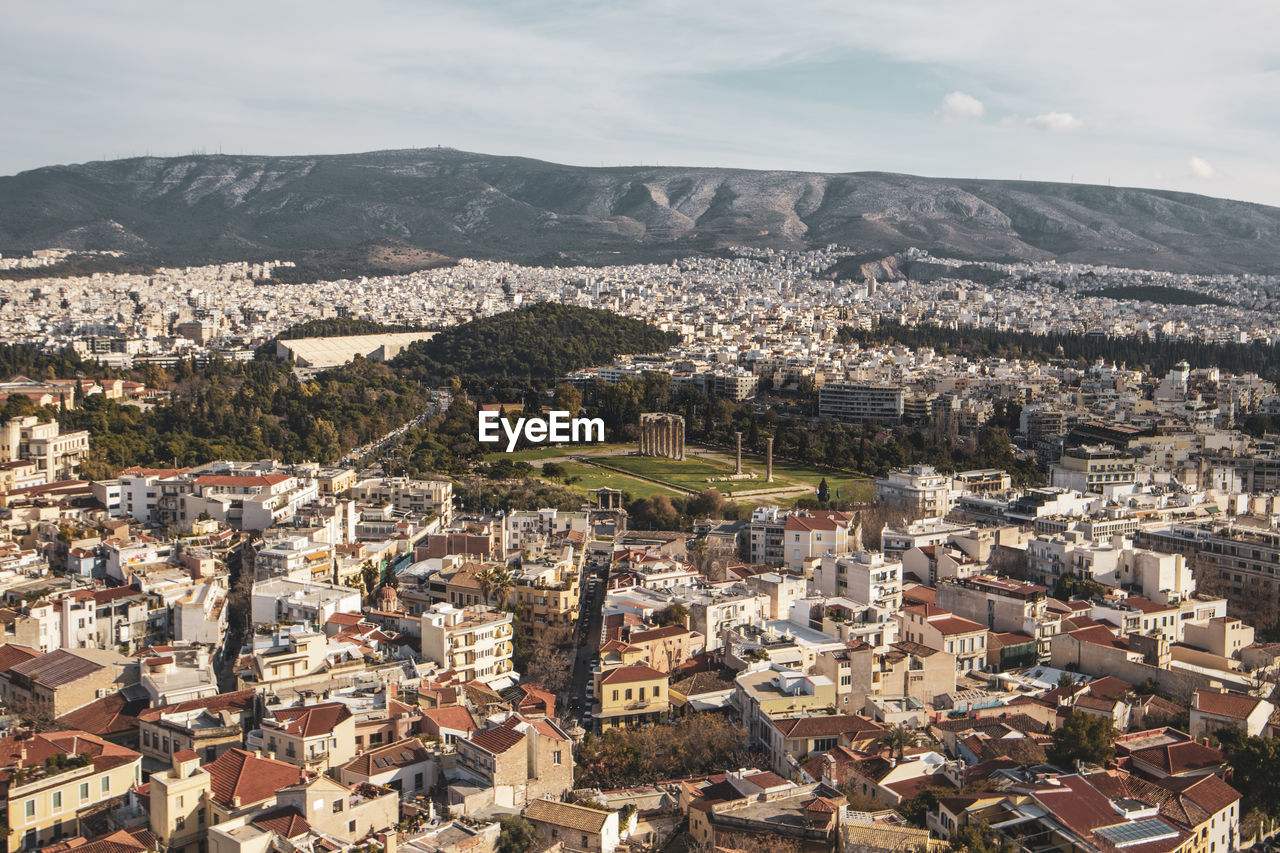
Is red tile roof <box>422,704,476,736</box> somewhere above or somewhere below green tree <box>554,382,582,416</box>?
below

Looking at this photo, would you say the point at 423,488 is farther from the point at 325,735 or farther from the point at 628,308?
the point at 628,308

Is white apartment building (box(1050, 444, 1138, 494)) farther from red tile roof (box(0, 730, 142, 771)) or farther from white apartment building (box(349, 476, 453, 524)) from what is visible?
red tile roof (box(0, 730, 142, 771))

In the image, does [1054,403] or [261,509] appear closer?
[261,509]

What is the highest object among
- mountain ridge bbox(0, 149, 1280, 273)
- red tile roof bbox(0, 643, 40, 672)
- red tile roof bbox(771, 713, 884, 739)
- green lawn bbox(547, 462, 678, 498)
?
mountain ridge bbox(0, 149, 1280, 273)

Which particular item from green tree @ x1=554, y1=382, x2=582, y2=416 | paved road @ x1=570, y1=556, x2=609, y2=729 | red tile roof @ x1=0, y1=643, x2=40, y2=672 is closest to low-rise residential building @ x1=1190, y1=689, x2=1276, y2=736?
paved road @ x1=570, y1=556, x2=609, y2=729

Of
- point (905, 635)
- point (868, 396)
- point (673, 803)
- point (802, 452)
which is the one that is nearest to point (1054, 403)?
point (868, 396)

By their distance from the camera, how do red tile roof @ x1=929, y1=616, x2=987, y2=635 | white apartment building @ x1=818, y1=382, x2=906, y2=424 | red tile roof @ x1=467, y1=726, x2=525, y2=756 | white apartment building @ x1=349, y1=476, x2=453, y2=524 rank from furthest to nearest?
white apartment building @ x1=818, y1=382, x2=906, y2=424
white apartment building @ x1=349, y1=476, x2=453, y2=524
red tile roof @ x1=929, y1=616, x2=987, y2=635
red tile roof @ x1=467, y1=726, x2=525, y2=756

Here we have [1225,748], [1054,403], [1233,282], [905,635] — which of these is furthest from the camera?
[1233,282]
